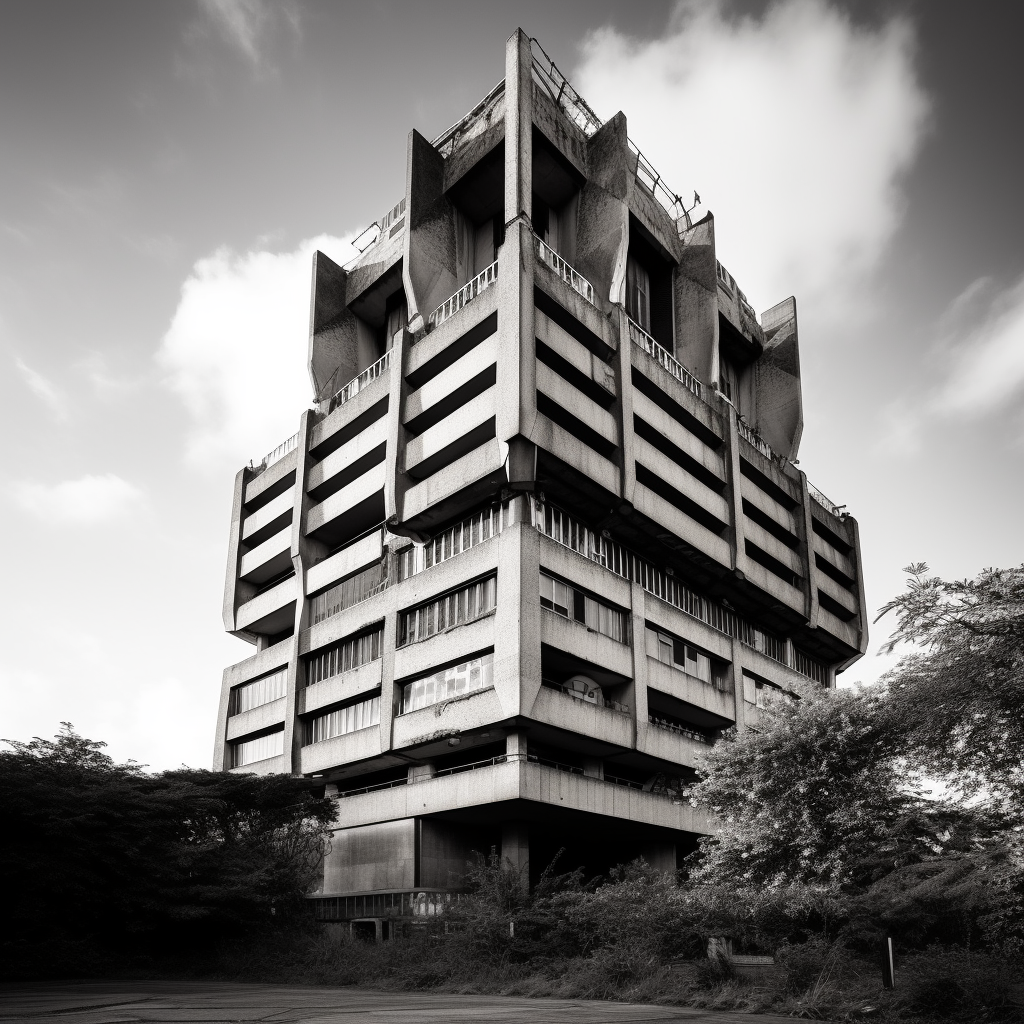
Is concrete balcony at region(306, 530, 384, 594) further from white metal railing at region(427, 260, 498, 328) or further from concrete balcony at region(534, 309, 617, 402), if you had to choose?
concrete balcony at region(534, 309, 617, 402)

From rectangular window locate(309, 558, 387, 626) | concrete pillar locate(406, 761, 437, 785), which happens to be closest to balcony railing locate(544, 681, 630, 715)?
concrete pillar locate(406, 761, 437, 785)

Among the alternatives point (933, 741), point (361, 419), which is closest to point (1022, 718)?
point (933, 741)

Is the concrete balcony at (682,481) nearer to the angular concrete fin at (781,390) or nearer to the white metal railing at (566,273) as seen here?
the white metal railing at (566,273)

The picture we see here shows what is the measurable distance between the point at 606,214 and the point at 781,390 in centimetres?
2427

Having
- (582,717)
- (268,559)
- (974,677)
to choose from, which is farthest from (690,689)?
(974,677)

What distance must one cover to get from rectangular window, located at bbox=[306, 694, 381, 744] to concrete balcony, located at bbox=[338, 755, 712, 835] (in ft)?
12.2

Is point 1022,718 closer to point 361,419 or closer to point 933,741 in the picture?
point 933,741

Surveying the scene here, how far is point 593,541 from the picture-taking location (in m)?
48.2

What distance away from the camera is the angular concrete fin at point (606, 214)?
169 feet

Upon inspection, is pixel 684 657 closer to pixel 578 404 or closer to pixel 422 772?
pixel 578 404

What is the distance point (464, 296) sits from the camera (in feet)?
166

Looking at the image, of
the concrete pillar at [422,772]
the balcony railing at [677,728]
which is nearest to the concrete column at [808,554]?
the balcony railing at [677,728]

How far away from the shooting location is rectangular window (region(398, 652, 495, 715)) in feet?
135

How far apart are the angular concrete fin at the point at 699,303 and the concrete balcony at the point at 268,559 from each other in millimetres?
27012
